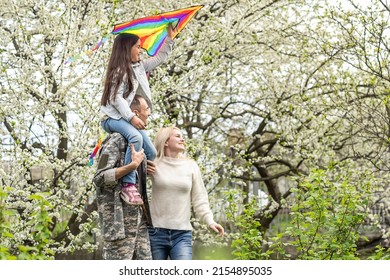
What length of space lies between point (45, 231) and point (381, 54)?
5815mm

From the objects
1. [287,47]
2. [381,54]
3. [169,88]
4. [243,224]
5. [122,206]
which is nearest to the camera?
[122,206]

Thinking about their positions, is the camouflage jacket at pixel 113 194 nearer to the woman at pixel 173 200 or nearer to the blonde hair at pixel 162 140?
the woman at pixel 173 200

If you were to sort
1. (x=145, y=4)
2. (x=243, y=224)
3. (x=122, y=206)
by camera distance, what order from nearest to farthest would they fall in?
(x=122, y=206) < (x=243, y=224) < (x=145, y=4)

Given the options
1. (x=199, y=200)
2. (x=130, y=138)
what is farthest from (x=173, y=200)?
(x=130, y=138)

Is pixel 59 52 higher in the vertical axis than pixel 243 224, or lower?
higher

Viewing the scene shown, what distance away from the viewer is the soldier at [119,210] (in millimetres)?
4988

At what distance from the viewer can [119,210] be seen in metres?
5.00

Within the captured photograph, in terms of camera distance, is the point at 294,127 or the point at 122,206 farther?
the point at 294,127

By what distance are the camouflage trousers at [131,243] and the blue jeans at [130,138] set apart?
21cm

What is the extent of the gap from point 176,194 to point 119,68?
899mm
